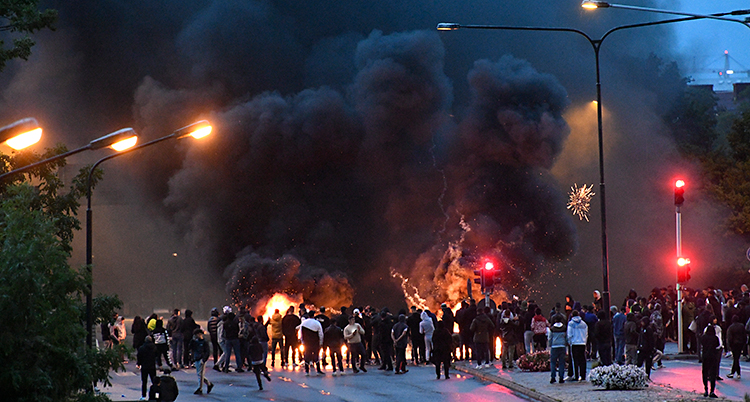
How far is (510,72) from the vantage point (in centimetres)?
3978

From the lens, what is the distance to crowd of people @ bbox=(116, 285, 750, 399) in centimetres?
1791

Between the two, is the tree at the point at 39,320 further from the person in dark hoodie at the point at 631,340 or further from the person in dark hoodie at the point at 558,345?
the person in dark hoodie at the point at 631,340

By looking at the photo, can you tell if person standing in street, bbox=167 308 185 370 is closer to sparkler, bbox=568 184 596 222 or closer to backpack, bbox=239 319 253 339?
backpack, bbox=239 319 253 339

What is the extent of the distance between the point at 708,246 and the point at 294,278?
924 inches

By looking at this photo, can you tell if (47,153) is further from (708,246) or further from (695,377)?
(708,246)

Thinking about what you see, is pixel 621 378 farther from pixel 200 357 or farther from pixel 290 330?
pixel 290 330

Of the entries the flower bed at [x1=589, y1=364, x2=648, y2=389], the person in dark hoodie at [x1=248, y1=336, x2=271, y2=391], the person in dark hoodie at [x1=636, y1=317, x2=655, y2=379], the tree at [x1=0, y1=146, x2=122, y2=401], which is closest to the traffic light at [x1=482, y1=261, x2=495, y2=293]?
the person in dark hoodie at [x1=636, y1=317, x2=655, y2=379]

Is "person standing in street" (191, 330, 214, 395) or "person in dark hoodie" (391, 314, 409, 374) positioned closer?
"person standing in street" (191, 330, 214, 395)

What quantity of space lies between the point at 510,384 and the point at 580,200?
3080 centimetres

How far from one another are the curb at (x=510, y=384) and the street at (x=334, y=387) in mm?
230

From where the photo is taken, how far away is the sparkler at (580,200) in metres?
47.2

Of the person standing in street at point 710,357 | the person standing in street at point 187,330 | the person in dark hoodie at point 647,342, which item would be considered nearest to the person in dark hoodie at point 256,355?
the person standing in street at point 187,330

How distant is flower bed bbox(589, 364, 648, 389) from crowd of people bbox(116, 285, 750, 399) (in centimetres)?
111

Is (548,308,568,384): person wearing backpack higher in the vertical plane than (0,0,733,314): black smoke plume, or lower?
lower
